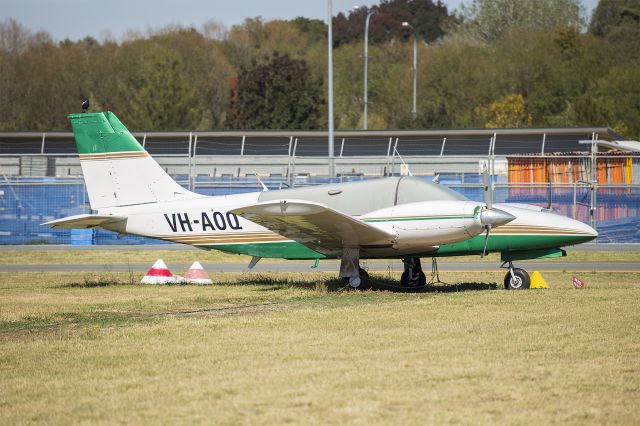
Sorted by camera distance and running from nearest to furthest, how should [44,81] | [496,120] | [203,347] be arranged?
[203,347]
[496,120]
[44,81]

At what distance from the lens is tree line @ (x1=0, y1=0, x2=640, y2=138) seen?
224ft

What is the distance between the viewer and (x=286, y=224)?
17750 millimetres

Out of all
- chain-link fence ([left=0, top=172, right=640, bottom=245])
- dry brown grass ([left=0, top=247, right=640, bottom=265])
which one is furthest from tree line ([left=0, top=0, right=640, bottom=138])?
dry brown grass ([left=0, top=247, right=640, bottom=265])

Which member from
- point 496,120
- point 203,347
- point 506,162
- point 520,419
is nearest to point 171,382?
point 203,347

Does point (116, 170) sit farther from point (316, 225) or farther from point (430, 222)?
point (430, 222)

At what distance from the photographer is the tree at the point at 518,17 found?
94.9 metres

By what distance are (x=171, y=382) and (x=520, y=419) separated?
134 inches

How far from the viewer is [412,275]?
18719mm

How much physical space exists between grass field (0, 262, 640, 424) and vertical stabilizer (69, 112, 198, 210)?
3.09m

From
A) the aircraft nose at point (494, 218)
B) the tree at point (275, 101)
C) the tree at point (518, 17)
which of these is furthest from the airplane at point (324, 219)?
the tree at point (518, 17)

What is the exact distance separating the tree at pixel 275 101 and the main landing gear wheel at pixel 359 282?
5269 centimetres

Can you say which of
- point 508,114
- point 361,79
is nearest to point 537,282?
point 508,114

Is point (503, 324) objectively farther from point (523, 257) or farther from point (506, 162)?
point (506, 162)

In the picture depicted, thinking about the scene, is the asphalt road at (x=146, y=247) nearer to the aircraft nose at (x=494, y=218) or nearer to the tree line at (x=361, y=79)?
the aircraft nose at (x=494, y=218)
